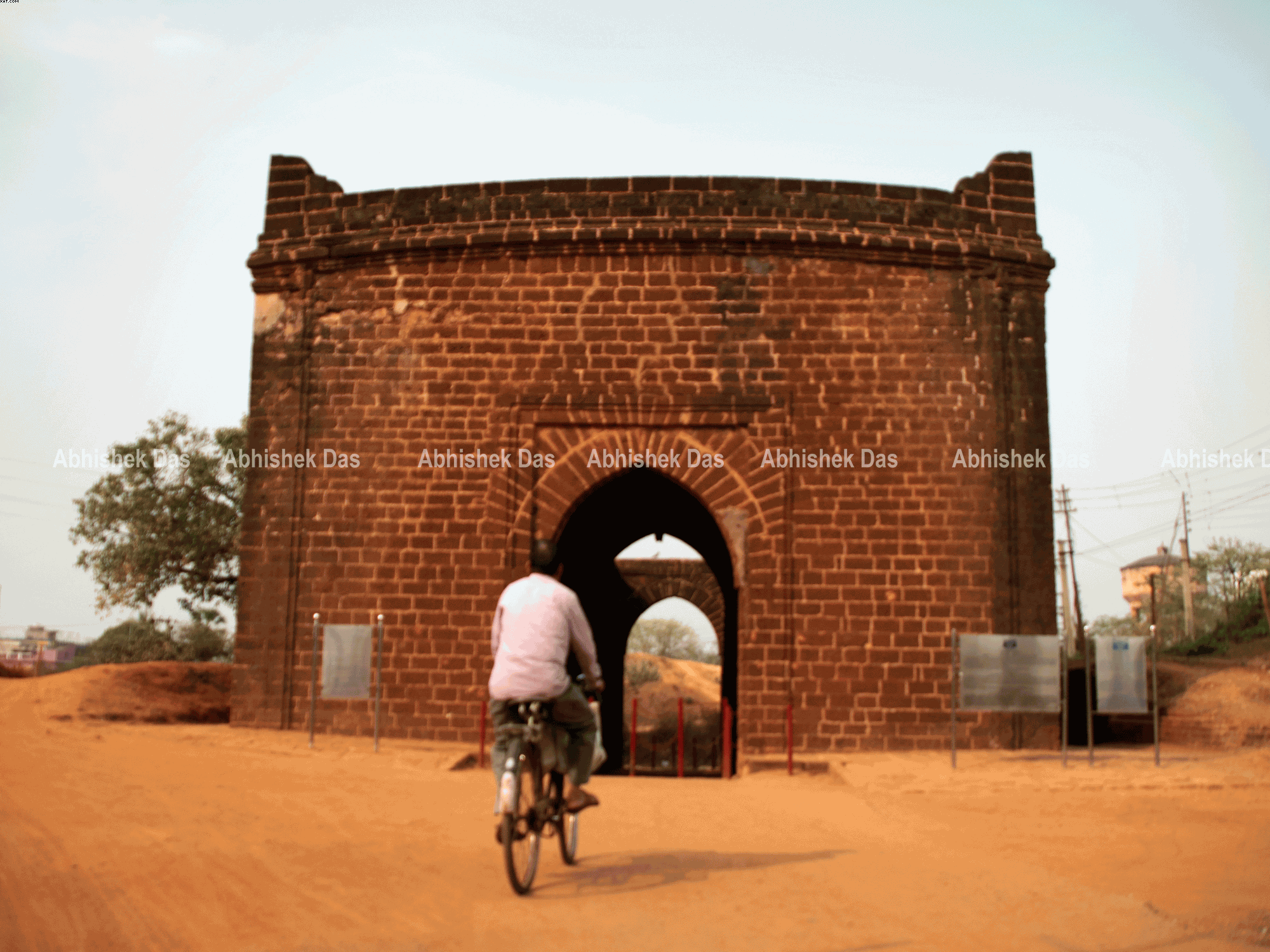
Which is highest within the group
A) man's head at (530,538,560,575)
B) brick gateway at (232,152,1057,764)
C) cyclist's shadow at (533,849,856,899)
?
brick gateway at (232,152,1057,764)

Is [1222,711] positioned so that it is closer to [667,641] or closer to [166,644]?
[166,644]

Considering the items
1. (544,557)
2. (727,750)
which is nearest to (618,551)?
(727,750)

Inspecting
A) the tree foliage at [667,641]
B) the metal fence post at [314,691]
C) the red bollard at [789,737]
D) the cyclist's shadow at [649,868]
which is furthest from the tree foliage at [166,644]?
the tree foliage at [667,641]

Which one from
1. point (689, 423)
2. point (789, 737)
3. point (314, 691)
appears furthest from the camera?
point (689, 423)

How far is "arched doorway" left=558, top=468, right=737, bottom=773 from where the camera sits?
14.4m

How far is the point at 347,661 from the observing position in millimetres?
10406

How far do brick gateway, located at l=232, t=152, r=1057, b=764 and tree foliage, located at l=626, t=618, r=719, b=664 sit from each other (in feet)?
168

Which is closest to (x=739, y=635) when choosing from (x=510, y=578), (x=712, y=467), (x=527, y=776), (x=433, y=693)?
(x=712, y=467)

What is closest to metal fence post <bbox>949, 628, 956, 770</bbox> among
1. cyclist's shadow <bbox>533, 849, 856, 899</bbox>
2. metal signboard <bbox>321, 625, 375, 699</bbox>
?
cyclist's shadow <bbox>533, 849, 856, 899</bbox>

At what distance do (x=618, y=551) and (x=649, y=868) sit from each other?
43.0 feet

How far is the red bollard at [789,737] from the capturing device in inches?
400

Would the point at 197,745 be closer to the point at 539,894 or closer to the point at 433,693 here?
the point at 433,693

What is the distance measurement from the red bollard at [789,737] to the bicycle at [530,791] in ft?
18.2

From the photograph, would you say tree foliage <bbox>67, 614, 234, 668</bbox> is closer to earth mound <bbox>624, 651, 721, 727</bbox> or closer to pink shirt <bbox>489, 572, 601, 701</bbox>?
earth mound <bbox>624, 651, 721, 727</bbox>
